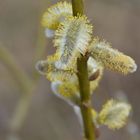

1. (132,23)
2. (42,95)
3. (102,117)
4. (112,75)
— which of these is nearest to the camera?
(102,117)

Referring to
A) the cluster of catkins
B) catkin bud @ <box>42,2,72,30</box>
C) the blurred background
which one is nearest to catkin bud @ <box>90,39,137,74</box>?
the cluster of catkins

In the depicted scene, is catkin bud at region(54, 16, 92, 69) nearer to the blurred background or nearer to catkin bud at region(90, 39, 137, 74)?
catkin bud at region(90, 39, 137, 74)

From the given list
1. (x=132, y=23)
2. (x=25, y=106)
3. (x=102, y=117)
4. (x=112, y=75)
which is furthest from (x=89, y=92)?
(x=132, y=23)

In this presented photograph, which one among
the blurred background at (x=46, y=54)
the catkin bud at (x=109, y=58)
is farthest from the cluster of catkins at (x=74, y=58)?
the blurred background at (x=46, y=54)

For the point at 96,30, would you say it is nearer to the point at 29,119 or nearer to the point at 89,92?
the point at 29,119

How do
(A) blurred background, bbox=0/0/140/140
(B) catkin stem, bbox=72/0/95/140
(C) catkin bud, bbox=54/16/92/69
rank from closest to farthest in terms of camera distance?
(C) catkin bud, bbox=54/16/92/69, (B) catkin stem, bbox=72/0/95/140, (A) blurred background, bbox=0/0/140/140

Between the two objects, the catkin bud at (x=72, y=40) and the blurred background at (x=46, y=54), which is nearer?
the catkin bud at (x=72, y=40)

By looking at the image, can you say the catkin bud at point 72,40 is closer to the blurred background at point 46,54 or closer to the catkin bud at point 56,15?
the catkin bud at point 56,15
